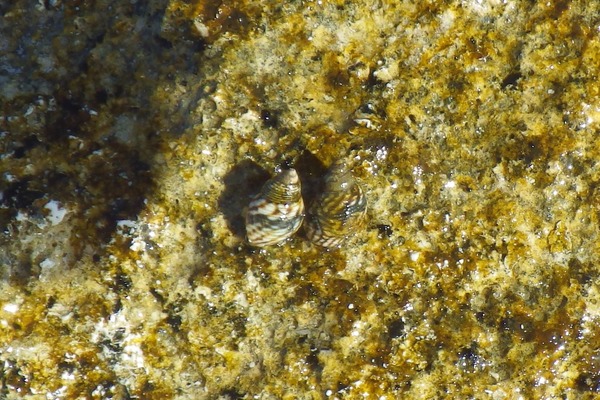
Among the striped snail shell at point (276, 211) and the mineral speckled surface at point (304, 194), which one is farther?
the mineral speckled surface at point (304, 194)

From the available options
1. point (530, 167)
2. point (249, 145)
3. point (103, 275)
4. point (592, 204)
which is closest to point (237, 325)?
point (103, 275)

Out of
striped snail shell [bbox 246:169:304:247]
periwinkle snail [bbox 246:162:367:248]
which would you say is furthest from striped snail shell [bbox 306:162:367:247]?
Result: striped snail shell [bbox 246:169:304:247]

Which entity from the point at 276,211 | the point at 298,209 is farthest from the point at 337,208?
the point at 276,211

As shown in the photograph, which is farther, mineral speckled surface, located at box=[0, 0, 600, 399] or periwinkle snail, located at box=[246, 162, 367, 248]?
mineral speckled surface, located at box=[0, 0, 600, 399]

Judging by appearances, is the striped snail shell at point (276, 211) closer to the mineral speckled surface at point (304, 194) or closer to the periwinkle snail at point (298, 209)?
the periwinkle snail at point (298, 209)

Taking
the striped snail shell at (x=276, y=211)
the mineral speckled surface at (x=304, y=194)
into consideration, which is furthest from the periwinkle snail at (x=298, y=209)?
the mineral speckled surface at (x=304, y=194)

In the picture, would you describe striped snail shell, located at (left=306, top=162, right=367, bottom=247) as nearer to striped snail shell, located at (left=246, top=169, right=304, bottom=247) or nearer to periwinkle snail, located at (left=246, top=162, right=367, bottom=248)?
periwinkle snail, located at (left=246, top=162, right=367, bottom=248)
